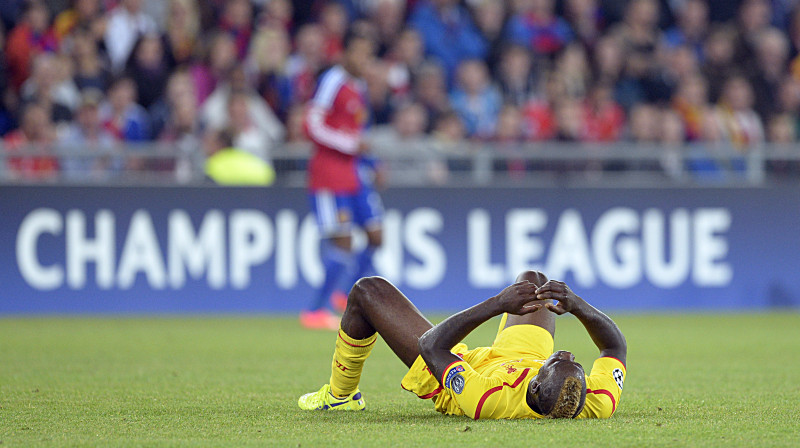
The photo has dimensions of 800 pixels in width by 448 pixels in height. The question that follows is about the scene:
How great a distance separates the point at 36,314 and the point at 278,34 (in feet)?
13.9

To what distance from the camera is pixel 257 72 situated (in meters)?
14.2

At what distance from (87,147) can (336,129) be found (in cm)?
281

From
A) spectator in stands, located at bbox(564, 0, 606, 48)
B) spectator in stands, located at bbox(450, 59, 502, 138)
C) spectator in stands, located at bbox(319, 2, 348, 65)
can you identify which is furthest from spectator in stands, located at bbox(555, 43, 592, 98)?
spectator in stands, located at bbox(319, 2, 348, 65)

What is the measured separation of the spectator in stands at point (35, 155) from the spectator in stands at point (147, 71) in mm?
1387

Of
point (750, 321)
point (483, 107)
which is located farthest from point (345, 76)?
point (750, 321)

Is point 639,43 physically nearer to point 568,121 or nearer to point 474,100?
point 568,121

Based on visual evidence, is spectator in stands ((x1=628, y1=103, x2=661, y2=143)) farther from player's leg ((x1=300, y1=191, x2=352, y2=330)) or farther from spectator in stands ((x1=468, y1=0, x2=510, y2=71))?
player's leg ((x1=300, y1=191, x2=352, y2=330))

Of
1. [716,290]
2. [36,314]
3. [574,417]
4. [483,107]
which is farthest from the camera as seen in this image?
[483,107]

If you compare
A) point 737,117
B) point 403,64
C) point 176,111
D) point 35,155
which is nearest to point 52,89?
point 35,155

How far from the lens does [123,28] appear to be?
46.8 feet

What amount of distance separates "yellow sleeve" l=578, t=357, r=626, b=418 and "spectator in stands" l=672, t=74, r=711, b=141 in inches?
399

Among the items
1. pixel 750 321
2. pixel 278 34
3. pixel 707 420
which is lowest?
pixel 750 321

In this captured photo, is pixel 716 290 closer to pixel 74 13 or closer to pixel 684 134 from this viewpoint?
pixel 684 134

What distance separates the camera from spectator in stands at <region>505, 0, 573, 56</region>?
51.8ft
